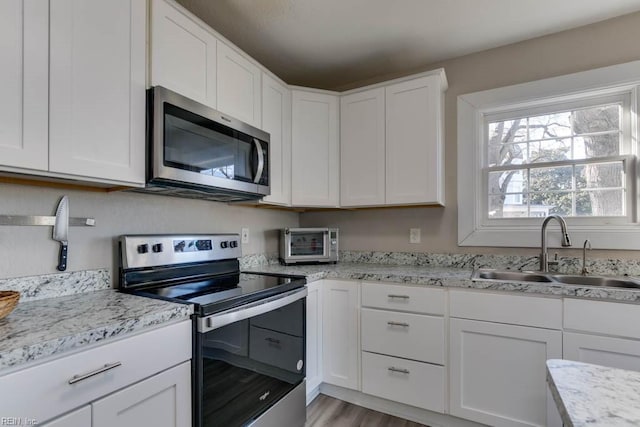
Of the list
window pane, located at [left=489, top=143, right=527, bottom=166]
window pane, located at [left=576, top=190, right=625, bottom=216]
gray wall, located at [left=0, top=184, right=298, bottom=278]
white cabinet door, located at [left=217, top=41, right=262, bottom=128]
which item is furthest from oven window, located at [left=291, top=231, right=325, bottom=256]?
window pane, located at [left=576, top=190, right=625, bottom=216]

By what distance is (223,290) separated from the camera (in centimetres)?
148

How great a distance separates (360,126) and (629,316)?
180 cm

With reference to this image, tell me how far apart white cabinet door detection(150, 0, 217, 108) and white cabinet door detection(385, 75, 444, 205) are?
1.21 meters

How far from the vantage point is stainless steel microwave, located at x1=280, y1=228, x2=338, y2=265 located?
2.35m

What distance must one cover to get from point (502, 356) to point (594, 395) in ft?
4.02

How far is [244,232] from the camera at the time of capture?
7.39 ft

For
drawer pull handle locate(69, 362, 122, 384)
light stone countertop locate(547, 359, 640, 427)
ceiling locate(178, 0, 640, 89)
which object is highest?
ceiling locate(178, 0, 640, 89)

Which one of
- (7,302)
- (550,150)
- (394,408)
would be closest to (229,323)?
(7,302)

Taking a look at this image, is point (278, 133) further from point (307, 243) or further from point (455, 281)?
point (455, 281)

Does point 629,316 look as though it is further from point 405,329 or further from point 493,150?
point 493,150

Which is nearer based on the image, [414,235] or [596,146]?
[596,146]

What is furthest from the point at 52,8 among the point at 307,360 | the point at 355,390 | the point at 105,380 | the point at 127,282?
the point at 355,390

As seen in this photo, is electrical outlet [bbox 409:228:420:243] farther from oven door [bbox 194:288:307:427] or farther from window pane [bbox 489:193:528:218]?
oven door [bbox 194:288:307:427]

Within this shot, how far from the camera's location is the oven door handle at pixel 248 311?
117 cm
